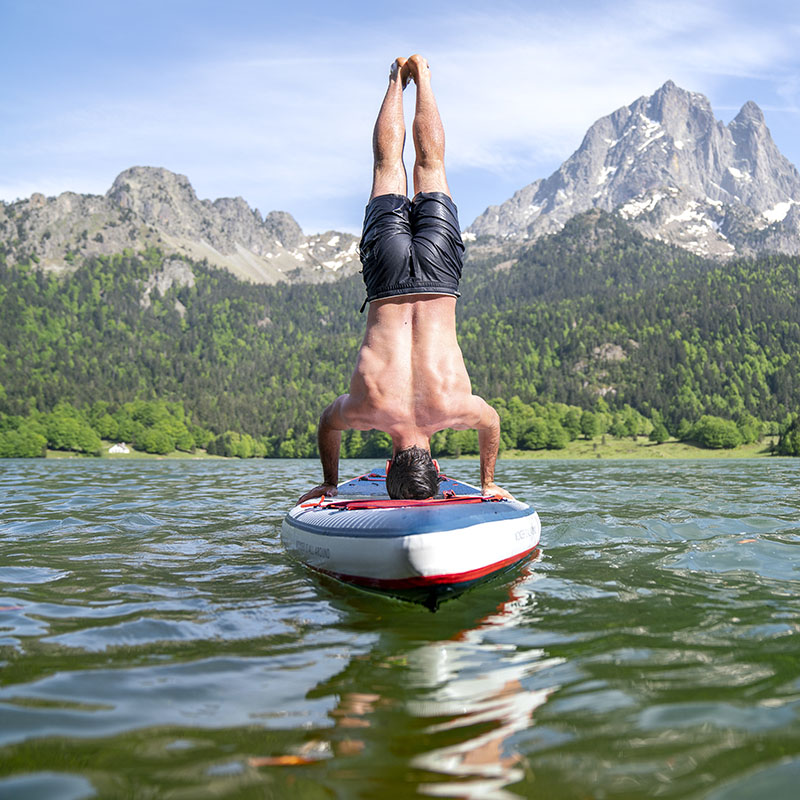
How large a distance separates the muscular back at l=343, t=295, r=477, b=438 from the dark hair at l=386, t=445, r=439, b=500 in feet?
0.87

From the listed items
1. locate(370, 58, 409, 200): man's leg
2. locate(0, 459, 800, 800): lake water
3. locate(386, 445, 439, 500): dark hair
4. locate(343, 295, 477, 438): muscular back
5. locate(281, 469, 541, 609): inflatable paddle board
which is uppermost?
A: locate(370, 58, 409, 200): man's leg

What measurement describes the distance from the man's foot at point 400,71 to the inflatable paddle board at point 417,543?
5.70 meters

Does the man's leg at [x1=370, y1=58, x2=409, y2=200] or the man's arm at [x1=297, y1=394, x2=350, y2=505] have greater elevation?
the man's leg at [x1=370, y1=58, x2=409, y2=200]

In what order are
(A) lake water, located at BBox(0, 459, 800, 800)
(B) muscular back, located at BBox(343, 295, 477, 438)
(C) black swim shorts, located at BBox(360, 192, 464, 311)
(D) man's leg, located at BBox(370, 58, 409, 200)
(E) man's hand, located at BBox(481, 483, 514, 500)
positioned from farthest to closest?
(E) man's hand, located at BBox(481, 483, 514, 500)
(D) man's leg, located at BBox(370, 58, 409, 200)
(C) black swim shorts, located at BBox(360, 192, 464, 311)
(B) muscular back, located at BBox(343, 295, 477, 438)
(A) lake water, located at BBox(0, 459, 800, 800)

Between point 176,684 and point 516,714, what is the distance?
2152 millimetres

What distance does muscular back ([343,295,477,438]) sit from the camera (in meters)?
8.35

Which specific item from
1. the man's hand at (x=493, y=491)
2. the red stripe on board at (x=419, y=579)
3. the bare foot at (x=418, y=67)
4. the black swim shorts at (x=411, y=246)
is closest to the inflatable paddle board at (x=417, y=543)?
the red stripe on board at (x=419, y=579)

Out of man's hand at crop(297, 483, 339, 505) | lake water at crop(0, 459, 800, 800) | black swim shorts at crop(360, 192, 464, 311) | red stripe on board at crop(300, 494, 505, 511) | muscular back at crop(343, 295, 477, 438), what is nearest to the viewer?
lake water at crop(0, 459, 800, 800)

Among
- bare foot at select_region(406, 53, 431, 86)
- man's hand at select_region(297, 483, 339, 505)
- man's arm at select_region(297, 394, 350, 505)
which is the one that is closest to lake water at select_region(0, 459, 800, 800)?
man's hand at select_region(297, 483, 339, 505)

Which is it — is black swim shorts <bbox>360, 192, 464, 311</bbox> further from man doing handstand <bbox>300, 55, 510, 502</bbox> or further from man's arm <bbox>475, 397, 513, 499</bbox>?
man's arm <bbox>475, 397, 513, 499</bbox>

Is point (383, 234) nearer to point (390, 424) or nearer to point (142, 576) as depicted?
point (390, 424)

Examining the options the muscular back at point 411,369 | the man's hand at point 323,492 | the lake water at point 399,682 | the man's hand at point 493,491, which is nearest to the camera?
the lake water at point 399,682

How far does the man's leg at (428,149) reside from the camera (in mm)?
9266

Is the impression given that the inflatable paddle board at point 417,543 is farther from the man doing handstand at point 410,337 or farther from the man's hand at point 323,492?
the man's hand at point 323,492
